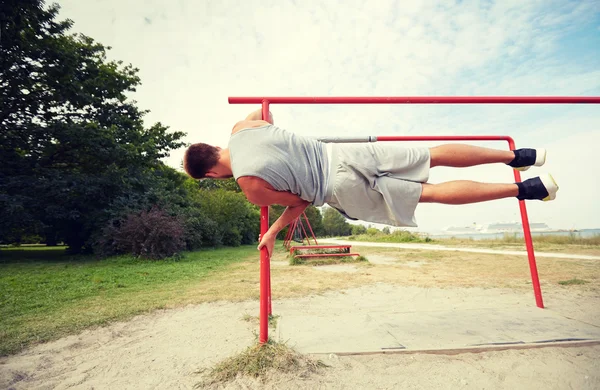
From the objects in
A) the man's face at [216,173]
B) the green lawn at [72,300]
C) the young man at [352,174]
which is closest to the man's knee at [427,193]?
the young man at [352,174]

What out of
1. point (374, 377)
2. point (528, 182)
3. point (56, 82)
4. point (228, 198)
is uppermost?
point (56, 82)

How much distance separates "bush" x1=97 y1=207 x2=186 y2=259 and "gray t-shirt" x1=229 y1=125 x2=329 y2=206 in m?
7.74

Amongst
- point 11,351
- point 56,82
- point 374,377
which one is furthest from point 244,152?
point 56,82

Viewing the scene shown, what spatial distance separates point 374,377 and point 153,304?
104 inches

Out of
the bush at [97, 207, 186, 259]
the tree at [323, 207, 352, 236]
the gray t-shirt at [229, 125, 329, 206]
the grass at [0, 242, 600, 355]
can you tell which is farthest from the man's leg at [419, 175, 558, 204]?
the tree at [323, 207, 352, 236]

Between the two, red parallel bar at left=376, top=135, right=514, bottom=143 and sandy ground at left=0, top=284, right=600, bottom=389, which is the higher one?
red parallel bar at left=376, top=135, right=514, bottom=143

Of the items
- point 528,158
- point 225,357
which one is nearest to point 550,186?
point 528,158

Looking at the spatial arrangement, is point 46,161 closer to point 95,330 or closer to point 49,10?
point 49,10

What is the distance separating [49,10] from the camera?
9.38 m

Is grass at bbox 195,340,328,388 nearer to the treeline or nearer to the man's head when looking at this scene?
the man's head

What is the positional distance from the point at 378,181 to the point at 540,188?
95 centimetres

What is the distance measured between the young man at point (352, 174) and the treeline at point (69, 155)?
7.74 m

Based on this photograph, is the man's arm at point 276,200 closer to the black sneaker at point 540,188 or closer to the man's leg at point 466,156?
the man's leg at point 466,156

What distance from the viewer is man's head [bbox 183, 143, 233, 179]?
1831 mm
